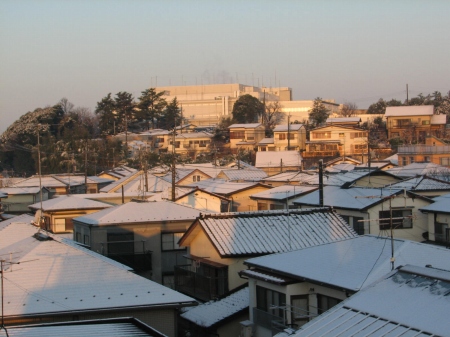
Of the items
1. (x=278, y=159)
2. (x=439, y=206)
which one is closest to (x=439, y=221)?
(x=439, y=206)

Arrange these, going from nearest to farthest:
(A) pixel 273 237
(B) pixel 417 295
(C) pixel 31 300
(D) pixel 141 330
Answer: (B) pixel 417 295 < (D) pixel 141 330 < (C) pixel 31 300 < (A) pixel 273 237

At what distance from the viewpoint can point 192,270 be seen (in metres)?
15.6

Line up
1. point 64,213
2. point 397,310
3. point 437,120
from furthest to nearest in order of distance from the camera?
point 437,120 → point 64,213 → point 397,310

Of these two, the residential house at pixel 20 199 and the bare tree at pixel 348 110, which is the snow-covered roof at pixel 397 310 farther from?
the bare tree at pixel 348 110

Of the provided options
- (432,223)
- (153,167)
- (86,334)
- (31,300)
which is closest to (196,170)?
(153,167)

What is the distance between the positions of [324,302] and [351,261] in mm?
800

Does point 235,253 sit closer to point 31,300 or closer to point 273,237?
point 273,237

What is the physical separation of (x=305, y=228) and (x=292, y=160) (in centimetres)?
2851

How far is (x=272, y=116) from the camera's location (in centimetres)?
6744

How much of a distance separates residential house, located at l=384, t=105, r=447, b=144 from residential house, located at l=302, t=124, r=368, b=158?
10.5 feet

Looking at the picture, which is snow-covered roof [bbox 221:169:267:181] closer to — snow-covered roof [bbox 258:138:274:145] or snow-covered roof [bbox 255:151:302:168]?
snow-covered roof [bbox 255:151:302:168]

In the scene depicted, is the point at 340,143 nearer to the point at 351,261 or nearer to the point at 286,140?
the point at 286,140

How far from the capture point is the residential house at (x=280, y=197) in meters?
23.5

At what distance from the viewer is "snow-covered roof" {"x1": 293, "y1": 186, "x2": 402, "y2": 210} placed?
18828 millimetres
